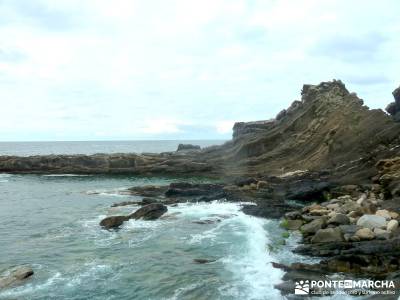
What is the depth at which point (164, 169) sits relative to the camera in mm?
69875

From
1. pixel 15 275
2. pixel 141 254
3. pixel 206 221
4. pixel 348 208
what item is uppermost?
pixel 348 208

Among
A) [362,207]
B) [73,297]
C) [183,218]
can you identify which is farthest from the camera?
[183,218]

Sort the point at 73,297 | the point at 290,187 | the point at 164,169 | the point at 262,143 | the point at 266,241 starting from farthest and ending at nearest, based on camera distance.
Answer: the point at 164,169, the point at 262,143, the point at 290,187, the point at 266,241, the point at 73,297

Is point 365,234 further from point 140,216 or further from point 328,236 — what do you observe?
point 140,216

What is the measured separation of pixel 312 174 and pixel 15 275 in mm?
34081

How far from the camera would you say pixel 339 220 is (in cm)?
2602

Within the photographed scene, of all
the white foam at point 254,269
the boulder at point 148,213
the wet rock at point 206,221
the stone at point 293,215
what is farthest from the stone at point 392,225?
the boulder at point 148,213

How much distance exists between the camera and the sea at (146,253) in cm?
1855

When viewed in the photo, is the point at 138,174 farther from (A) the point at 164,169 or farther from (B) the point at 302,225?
(B) the point at 302,225

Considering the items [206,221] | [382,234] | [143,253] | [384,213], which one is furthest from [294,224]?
[143,253]

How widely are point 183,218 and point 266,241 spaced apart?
9.07 metres

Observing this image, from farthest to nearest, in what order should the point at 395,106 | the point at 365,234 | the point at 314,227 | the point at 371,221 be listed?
the point at 395,106, the point at 314,227, the point at 371,221, the point at 365,234

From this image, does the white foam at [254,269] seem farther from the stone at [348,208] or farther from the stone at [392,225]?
the stone at [392,225]

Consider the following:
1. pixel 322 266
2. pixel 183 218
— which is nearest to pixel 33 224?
pixel 183 218
